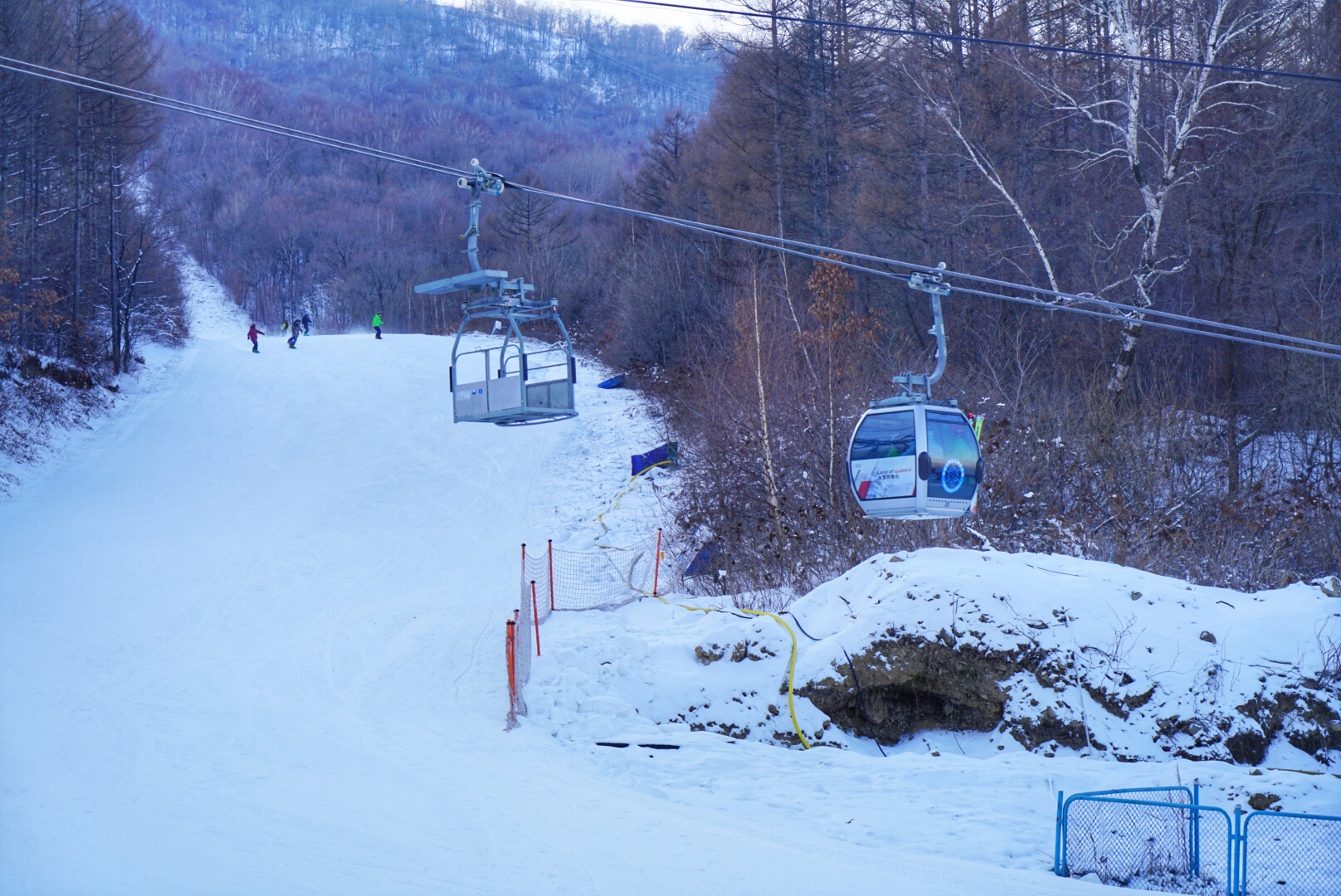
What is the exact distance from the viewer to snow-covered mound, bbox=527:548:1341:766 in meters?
11.4

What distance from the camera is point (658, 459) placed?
28297 mm

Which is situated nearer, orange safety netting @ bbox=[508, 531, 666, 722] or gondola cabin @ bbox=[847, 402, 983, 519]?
gondola cabin @ bbox=[847, 402, 983, 519]

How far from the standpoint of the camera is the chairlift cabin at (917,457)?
9609 mm

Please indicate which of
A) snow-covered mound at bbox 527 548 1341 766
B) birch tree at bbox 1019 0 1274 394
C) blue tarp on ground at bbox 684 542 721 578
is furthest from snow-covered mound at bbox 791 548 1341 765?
birch tree at bbox 1019 0 1274 394

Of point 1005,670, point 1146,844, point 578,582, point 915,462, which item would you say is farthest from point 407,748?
point 578,582

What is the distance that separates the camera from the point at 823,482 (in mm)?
20547

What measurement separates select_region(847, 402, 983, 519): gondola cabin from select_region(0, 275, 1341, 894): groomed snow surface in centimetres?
313

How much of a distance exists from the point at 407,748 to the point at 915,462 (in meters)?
7.16

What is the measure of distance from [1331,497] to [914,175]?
13.4 meters

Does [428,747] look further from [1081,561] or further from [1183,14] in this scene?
[1183,14]

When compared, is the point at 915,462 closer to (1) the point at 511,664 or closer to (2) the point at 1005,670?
(2) the point at 1005,670

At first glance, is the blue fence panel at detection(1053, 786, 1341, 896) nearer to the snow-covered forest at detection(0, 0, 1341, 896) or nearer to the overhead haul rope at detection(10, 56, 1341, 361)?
the snow-covered forest at detection(0, 0, 1341, 896)

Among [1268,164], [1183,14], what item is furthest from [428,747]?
[1268,164]

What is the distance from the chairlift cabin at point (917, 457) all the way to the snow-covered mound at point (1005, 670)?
123 inches
